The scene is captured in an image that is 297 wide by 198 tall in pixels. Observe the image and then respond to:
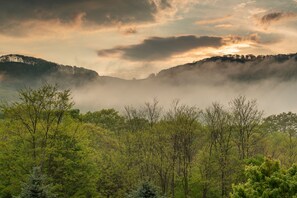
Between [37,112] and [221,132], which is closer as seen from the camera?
[37,112]

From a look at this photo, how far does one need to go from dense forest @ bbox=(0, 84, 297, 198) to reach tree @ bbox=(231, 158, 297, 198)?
0.22 ft

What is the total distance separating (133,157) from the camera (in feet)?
191

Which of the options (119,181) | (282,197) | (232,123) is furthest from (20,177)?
(232,123)

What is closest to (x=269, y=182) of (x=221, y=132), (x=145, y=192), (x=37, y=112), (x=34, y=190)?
(x=145, y=192)

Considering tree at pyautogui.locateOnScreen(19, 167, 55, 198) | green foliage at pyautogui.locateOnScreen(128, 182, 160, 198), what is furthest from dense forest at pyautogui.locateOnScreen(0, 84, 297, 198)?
green foliage at pyautogui.locateOnScreen(128, 182, 160, 198)

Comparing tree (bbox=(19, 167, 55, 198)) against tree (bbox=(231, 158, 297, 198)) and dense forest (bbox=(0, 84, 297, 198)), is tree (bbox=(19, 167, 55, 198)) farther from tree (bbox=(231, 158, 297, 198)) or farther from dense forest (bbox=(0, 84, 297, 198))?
tree (bbox=(231, 158, 297, 198))

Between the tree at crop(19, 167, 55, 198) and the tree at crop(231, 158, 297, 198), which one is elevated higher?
the tree at crop(231, 158, 297, 198)

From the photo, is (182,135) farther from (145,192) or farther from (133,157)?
(145,192)

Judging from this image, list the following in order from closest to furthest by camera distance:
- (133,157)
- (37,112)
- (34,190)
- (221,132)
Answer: (34,190)
(37,112)
(221,132)
(133,157)

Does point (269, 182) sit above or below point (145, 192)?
above

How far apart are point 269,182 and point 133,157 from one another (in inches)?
1368

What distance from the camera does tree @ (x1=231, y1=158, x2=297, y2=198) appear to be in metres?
24.6

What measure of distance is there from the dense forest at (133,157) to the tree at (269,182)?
0.07 m

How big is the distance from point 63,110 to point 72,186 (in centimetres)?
Answer: 1014
